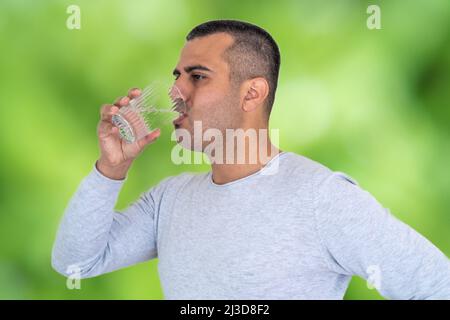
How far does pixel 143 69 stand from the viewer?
1.60 metres

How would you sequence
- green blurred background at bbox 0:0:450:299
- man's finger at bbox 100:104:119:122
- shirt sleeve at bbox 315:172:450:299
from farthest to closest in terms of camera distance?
green blurred background at bbox 0:0:450:299 → man's finger at bbox 100:104:119:122 → shirt sleeve at bbox 315:172:450:299

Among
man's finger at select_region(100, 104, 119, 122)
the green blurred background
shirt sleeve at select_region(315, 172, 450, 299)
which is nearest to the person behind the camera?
shirt sleeve at select_region(315, 172, 450, 299)

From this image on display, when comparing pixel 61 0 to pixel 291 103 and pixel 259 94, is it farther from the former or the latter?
pixel 259 94

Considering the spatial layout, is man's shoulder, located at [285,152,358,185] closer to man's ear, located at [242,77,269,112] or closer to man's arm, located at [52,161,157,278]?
man's ear, located at [242,77,269,112]

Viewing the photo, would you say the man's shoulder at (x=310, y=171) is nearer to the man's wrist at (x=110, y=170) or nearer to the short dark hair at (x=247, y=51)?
the short dark hair at (x=247, y=51)

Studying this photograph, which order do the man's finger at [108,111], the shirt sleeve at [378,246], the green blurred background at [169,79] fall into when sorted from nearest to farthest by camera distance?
the shirt sleeve at [378,246] → the man's finger at [108,111] → the green blurred background at [169,79]

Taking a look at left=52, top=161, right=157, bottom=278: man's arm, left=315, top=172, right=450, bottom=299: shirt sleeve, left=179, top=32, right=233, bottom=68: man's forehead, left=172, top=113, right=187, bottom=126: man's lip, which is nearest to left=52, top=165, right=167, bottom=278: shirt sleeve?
left=52, top=161, right=157, bottom=278: man's arm

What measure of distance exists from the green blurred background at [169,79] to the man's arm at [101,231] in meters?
0.44

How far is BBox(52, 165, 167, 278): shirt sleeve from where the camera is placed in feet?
3.41

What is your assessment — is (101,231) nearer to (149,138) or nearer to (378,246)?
(149,138)

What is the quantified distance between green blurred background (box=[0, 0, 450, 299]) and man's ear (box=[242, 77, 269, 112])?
46 cm

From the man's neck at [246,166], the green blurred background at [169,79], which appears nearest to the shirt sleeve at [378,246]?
the man's neck at [246,166]

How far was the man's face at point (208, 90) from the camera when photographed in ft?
3.44
